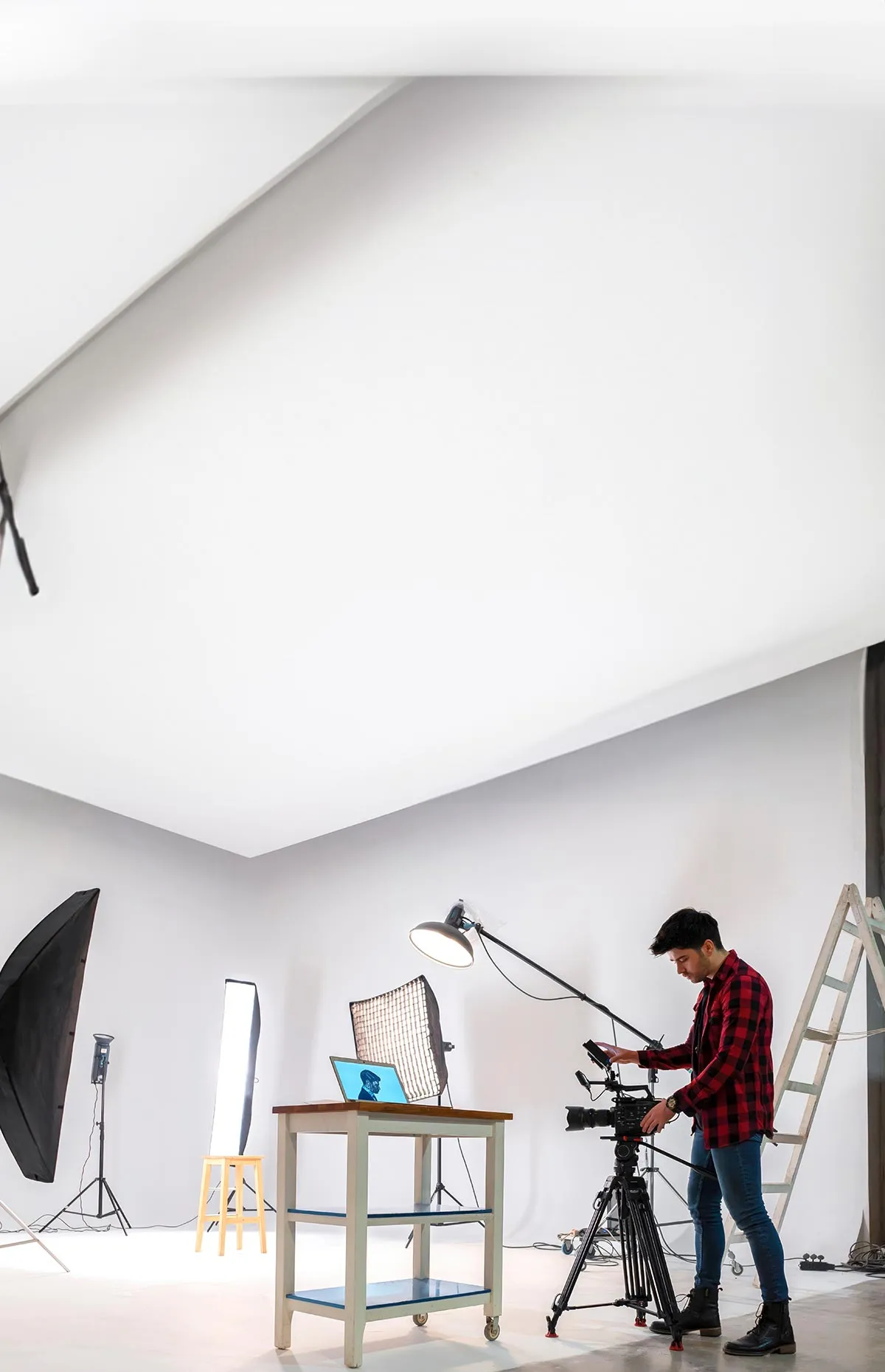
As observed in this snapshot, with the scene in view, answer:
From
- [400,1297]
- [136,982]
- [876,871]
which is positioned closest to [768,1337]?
[400,1297]

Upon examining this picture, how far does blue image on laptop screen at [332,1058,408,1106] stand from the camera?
9.86 ft

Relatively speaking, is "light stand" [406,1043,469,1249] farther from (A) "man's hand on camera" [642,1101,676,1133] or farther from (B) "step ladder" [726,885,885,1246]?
(A) "man's hand on camera" [642,1101,676,1133]

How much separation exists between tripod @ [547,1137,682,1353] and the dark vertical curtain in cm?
193

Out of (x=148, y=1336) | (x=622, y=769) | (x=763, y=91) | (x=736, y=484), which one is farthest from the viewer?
(x=622, y=769)

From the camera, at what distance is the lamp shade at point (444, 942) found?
4773mm

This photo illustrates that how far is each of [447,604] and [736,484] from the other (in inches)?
46.8

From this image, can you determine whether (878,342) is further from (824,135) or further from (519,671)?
(519,671)

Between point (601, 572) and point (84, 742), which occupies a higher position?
point (601, 572)

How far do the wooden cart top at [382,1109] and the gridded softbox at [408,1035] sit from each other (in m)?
2.29

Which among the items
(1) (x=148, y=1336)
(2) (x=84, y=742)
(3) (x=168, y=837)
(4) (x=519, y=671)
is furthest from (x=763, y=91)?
(3) (x=168, y=837)

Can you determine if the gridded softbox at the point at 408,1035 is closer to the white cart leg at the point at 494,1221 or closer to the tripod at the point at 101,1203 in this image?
the tripod at the point at 101,1203

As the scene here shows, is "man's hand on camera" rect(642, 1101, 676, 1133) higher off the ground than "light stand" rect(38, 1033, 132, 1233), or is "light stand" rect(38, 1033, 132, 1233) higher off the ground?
"man's hand on camera" rect(642, 1101, 676, 1133)

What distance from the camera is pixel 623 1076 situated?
5.51 meters

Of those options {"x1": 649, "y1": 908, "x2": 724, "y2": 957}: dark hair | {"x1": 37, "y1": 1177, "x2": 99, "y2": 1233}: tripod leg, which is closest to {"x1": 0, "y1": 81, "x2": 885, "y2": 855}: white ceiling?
{"x1": 649, "y1": 908, "x2": 724, "y2": 957}: dark hair
